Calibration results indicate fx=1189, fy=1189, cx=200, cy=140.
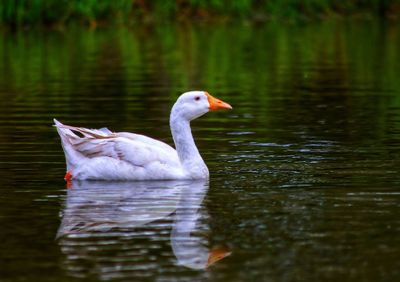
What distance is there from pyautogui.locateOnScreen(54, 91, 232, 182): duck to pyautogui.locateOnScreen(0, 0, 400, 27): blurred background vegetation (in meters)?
23.0

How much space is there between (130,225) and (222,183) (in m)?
2.26

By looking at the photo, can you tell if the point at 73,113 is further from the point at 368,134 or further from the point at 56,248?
the point at 56,248

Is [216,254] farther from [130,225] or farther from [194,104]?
[194,104]

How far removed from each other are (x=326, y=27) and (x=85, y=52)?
1087 cm

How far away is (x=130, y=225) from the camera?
10.5m

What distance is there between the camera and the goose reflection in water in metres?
9.19

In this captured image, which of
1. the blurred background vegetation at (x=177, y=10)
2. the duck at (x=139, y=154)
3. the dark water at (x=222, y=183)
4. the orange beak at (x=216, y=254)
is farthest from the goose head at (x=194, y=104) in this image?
the blurred background vegetation at (x=177, y=10)

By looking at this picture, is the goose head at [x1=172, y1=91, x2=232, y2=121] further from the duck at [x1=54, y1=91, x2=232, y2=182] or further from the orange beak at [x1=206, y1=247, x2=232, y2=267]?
the orange beak at [x1=206, y1=247, x2=232, y2=267]

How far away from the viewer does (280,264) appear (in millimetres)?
8984

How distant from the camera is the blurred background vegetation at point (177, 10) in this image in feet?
122

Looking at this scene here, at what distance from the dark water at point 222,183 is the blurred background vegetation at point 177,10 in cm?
912

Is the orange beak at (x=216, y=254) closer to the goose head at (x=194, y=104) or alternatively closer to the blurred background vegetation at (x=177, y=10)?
the goose head at (x=194, y=104)

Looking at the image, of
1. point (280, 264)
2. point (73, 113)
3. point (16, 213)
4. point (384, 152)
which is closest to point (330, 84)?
point (73, 113)

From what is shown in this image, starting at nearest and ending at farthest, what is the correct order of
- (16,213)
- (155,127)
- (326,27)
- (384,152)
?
(16,213) → (384,152) → (155,127) → (326,27)
